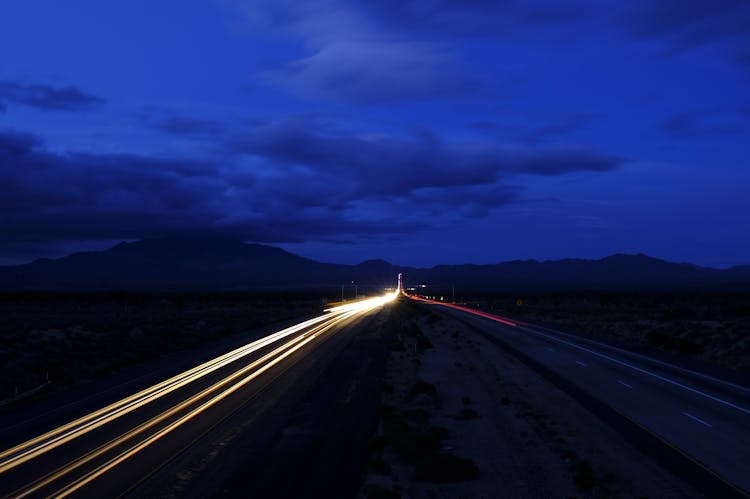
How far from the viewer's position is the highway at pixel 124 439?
1335 cm

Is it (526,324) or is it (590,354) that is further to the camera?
(526,324)

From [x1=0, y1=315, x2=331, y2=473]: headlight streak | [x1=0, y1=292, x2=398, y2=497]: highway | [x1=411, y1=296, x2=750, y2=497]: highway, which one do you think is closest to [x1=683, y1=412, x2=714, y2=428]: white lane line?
[x1=411, y1=296, x2=750, y2=497]: highway

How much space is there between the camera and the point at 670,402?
22.9m

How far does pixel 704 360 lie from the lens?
3659cm

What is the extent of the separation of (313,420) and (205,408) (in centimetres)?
383

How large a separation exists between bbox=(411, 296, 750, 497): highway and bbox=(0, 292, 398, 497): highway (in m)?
12.1

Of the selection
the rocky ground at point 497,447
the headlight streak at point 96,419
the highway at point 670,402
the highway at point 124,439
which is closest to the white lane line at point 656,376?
the highway at point 670,402

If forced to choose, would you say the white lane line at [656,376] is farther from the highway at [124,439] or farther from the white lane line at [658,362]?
the highway at [124,439]

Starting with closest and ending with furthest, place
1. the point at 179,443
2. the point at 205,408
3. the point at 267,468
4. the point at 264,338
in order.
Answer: the point at 267,468 < the point at 179,443 < the point at 205,408 < the point at 264,338

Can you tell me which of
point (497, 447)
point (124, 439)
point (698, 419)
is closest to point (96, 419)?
point (124, 439)

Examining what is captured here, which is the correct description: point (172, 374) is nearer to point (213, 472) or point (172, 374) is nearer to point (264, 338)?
point (213, 472)

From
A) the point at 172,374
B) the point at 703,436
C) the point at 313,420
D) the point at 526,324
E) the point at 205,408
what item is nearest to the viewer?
the point at 703,436

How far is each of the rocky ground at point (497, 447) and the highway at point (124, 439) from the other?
5.00 metres

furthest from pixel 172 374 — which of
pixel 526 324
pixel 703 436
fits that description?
pixel 526 324
